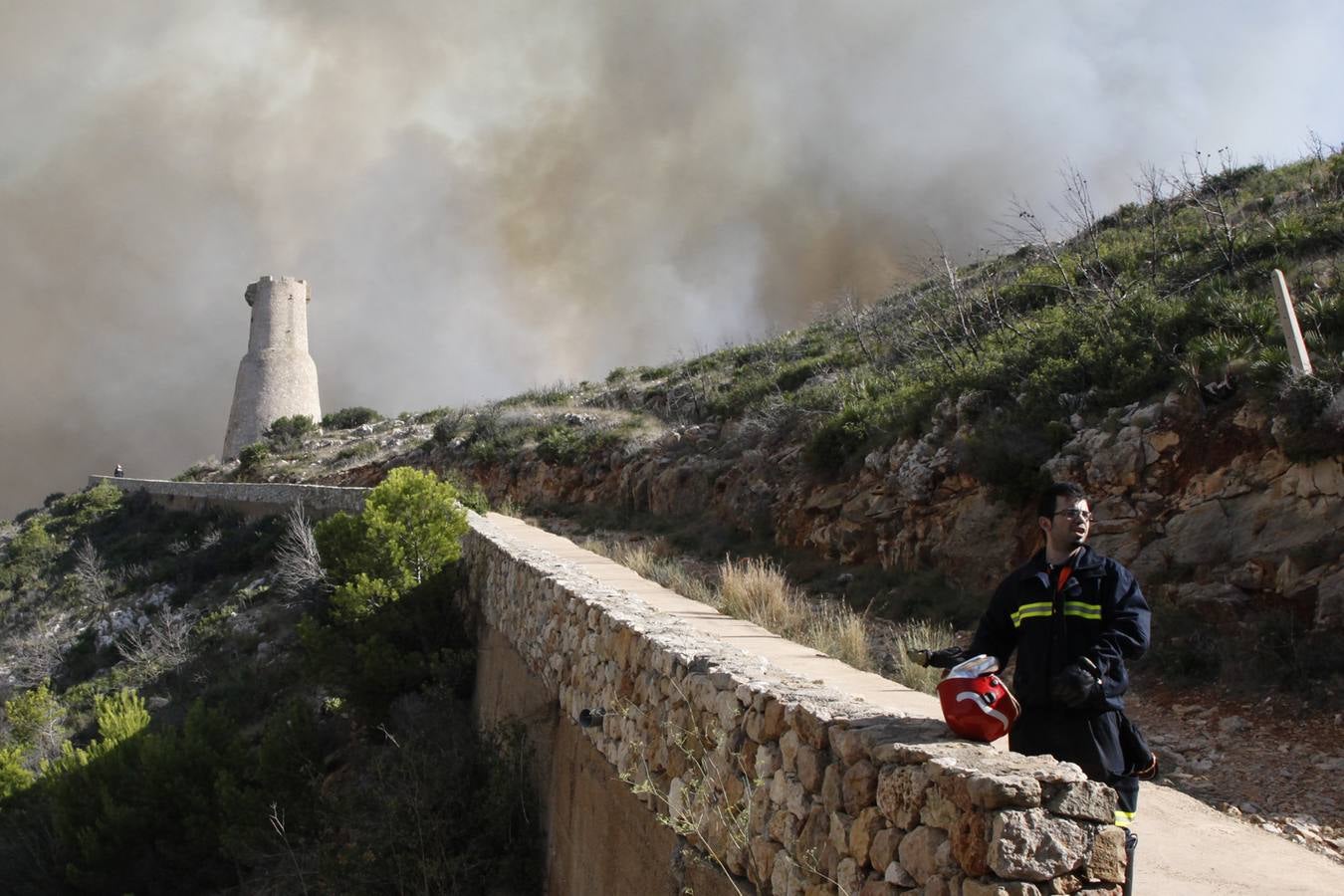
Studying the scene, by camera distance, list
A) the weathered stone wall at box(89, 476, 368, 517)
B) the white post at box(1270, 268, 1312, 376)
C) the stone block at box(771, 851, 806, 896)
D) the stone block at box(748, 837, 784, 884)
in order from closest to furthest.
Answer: the stone block at box(771, 851, 806, 896) < the stone block at box(748, 837, 784, 884) < the white post at box(1270, 268, 1312, 376) < the weathered stone wall at box(89, 476, 368, 517)

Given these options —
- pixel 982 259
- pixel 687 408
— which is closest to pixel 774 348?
pixel 687 408

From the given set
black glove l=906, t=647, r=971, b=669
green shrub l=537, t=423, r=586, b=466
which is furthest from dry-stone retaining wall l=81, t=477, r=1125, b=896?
green shrub l=537, t=423, r=586, b=466

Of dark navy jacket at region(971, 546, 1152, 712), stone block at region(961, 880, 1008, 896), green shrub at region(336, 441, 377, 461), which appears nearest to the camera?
stone block at region(961, 880, 1008, 896)

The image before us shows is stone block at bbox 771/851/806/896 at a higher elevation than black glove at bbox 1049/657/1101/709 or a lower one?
lower

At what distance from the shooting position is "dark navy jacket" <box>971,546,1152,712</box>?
3207 mm

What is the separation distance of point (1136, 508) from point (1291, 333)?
1.94 metres

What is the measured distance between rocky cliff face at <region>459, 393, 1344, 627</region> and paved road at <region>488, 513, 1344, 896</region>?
8.89ft

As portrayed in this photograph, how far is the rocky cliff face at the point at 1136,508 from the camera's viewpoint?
23.4 feet

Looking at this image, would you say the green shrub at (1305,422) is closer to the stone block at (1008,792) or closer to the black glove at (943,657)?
the black glove at (943,657)

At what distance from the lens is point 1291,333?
26.6ft

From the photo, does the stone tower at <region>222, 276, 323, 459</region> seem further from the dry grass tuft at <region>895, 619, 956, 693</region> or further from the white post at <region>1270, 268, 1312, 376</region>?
the white post at <region>1270, 268, 1312, 376</region>

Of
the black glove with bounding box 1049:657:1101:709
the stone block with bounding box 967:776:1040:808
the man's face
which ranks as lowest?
the stone block with bounding box 967:776:1040:808

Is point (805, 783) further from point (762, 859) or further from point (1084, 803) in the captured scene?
point (1084, 803)

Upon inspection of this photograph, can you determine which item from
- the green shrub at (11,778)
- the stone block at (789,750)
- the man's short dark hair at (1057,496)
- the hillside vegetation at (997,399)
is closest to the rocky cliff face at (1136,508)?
the hillside vegetation at (997,399)
